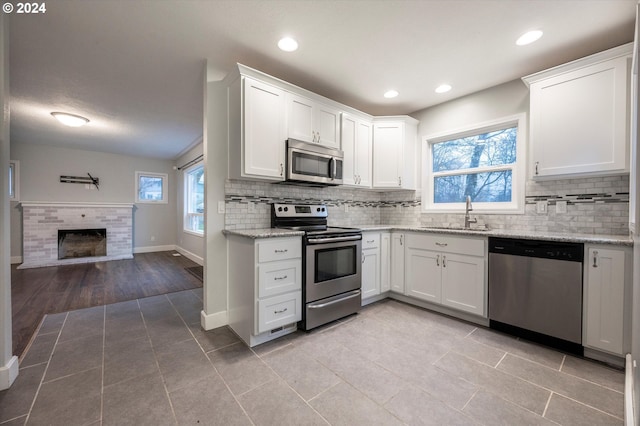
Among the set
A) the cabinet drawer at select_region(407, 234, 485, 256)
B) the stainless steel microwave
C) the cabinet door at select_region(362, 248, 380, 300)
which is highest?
the stainless steel microwave

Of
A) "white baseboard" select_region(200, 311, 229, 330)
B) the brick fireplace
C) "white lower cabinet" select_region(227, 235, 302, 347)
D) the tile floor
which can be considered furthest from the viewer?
the brick fireplace

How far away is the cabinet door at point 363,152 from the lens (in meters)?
3.30

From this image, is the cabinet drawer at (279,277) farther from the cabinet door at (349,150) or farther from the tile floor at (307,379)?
the cabinet door at (349,150)

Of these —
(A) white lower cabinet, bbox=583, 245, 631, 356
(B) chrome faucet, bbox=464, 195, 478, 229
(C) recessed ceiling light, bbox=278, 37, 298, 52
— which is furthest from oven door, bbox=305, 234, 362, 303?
(A) white lower cabinet, bbox=583, 245, 631, 356

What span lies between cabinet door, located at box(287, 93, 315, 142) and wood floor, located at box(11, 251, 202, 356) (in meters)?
2.72

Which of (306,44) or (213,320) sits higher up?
(306,44)

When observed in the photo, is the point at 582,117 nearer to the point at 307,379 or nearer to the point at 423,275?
the point at 423,275

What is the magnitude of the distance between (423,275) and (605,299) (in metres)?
1.37

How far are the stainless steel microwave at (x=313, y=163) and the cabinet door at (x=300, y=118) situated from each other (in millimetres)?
→ 100

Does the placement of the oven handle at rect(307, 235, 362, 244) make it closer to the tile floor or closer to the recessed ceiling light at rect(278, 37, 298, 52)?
the tile floor

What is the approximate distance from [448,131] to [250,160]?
2.49 metres

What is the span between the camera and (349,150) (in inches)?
126

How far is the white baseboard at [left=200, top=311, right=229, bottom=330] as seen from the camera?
2.47m

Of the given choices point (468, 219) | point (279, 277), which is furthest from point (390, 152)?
point (279, 277)
